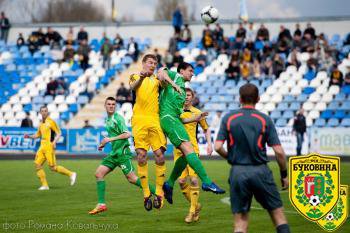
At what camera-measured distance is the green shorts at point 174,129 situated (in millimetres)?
12594

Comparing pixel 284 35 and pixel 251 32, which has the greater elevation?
pixel 251 32

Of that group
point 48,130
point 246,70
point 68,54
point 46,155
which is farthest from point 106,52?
point 46,155

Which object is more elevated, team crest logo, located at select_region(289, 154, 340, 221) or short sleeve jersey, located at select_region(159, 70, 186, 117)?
short sleeve jersey, located at select_region(159, 70, 186, 117)

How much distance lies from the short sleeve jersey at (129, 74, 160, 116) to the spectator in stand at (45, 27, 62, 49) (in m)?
33.1

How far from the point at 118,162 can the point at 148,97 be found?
2130 mm

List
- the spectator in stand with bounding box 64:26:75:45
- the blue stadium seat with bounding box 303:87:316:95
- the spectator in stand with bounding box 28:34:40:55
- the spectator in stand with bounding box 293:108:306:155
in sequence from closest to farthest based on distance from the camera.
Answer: the spectator in stand with bounding box 293:108:306:155 → the blue stadium seat with bounding box 303:87:316:95 → the spectator in stand with bounding box 64:26:75:45 → the spectator in stand with bounding box 28:34:40:55

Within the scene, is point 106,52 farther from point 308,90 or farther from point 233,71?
point 308,90

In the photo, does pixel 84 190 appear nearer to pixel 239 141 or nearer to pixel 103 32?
pixel 239 141

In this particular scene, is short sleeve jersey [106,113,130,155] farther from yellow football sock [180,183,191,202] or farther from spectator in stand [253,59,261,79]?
spectator in stand [253,59,261,79]

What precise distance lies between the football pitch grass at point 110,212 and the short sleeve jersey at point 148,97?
1750 mm

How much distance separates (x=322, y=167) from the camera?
34.6 ft

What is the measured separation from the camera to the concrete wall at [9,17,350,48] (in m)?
42.2

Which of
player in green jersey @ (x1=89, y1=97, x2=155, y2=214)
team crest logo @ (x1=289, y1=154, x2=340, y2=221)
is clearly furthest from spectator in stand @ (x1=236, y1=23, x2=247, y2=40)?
team crest logo @ (x1=289, y1=154, x2=340, y2=221)

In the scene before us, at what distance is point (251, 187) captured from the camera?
8.73 m
